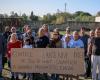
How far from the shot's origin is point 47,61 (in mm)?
11414

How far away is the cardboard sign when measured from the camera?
11.2m

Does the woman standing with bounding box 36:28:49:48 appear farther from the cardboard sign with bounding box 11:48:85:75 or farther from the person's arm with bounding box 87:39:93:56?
the person's arm with bounding box 87:39:93:56

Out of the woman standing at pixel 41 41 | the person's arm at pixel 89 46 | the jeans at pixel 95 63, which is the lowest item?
the jeans at pixel 95 63

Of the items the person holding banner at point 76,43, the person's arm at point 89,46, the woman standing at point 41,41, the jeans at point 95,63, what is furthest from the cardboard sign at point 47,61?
the person's arm at point 89,46

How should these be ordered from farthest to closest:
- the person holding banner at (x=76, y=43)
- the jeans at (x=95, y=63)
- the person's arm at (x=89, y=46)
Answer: the person's arm at (x=89, y=46) < the person holding banner at (x=76, y=43) < the jeans at (x=95, y=63)

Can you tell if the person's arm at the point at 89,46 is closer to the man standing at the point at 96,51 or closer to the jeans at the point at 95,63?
the man standing at the point at 96,51

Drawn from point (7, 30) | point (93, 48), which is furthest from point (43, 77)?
point (7, 30)

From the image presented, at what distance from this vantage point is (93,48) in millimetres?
11492

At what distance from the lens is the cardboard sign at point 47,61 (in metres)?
11.2

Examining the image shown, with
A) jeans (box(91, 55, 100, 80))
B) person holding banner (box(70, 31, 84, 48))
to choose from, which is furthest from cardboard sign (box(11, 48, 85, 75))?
person holding banner (box(70, 31, 84, 48))

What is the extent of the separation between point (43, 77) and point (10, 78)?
131 cm

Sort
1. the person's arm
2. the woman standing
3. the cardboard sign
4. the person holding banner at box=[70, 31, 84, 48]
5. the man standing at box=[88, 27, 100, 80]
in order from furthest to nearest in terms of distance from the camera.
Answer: the person's arm < the person holding banner at box=[70, 31, 84, 48] < the woman standing < the man standing at box=[88, 27, 100, 80] < the cardboard sign

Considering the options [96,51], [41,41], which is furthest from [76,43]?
[41,41]

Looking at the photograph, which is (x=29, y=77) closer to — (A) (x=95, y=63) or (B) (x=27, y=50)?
(B) (x=27, y=50)
